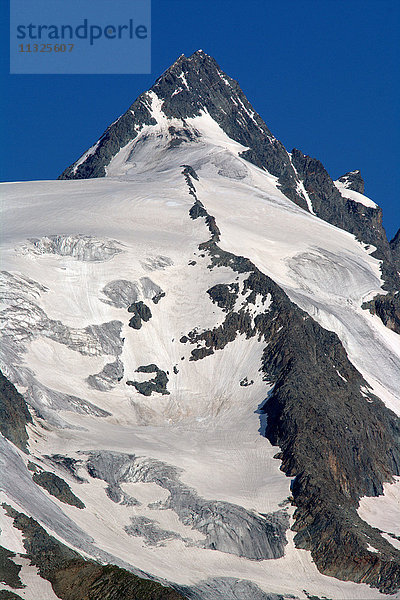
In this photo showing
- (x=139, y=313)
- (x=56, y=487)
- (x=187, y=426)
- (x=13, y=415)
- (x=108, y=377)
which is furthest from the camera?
(x=139, y=313)

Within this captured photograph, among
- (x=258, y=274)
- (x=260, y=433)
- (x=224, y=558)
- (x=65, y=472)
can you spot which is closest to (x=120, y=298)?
(x=258, y=274)

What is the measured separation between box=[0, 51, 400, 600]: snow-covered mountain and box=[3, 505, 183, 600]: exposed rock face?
193 mm

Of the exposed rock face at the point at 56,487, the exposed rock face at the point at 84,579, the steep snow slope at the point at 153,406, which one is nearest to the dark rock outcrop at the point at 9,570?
the exposed rock face at the point at 84,579

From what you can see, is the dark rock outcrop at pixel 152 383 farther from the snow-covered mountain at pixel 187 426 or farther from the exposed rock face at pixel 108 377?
the exposed rock face at pixel 108 377

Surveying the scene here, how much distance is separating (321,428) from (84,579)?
66.9 meters

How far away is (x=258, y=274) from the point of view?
178750 millimetres

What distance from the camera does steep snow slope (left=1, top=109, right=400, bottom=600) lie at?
114125 mm

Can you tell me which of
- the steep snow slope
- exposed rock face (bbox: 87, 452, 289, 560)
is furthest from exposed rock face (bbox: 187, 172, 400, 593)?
exposed rock face (bbox: 87, 452, 289, 560)

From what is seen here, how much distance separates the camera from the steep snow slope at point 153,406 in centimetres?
11412

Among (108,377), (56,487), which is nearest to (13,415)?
(56,487)

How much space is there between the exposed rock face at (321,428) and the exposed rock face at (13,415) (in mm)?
30622

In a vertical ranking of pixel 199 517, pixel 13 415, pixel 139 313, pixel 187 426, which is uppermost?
pixel 139 313

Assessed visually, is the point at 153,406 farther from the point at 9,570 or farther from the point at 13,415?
the point at 9,570

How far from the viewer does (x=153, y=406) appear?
152000mm
